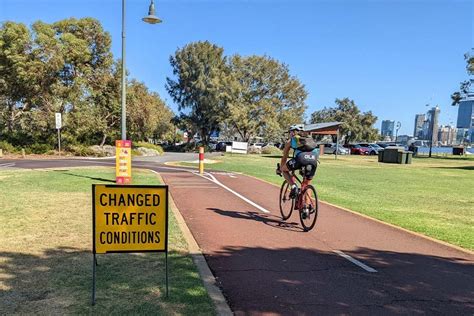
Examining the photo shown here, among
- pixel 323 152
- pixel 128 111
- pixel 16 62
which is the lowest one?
pixel 323 152

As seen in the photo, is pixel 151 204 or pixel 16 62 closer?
pixel 151 204

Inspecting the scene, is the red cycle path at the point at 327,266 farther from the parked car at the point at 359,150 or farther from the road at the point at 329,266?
the parked car at the point at 359,150

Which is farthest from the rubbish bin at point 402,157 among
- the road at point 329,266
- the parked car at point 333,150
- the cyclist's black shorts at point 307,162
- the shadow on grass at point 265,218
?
the cyclist's black shorts at point 307,162

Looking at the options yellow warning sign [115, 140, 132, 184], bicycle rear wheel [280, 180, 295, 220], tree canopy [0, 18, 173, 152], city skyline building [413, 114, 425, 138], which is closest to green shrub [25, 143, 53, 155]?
tree canopy [0, 18, 173, 152]

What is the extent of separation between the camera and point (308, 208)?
7.66m

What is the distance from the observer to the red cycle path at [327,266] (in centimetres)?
441

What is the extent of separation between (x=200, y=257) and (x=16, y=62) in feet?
100

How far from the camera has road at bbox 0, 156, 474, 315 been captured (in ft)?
14.5

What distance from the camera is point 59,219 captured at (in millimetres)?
7781

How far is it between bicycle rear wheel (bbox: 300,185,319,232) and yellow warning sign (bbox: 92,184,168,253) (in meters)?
3.79

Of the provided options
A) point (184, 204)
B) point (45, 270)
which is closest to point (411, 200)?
point (184, 204)

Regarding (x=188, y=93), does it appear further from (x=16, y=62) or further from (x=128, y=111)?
(x=16, y=62)

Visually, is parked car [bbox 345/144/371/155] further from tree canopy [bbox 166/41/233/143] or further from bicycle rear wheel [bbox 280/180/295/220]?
bicycle rear wheel [bbox 280/180/295/220]

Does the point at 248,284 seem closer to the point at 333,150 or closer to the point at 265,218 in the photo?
the point at 265,218
